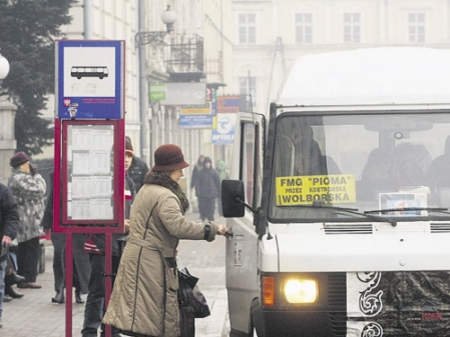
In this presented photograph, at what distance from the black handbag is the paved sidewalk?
3062mm

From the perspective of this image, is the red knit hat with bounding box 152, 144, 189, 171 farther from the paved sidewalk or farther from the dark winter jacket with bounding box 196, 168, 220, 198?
the dark winter jacket with bounding box 196, 168, 220, 198

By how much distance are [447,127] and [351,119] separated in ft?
2.10

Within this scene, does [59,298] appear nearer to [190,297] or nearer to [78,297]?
[78,297]

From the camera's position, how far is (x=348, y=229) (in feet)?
27.9

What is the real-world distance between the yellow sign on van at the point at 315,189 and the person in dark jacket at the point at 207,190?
27131 millimetres

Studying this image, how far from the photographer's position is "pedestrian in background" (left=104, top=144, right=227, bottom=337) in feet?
30.6

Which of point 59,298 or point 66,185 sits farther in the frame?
point 59,298

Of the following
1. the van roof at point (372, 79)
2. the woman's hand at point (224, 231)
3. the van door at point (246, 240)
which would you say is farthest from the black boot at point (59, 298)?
the van roof at point (372, 79)

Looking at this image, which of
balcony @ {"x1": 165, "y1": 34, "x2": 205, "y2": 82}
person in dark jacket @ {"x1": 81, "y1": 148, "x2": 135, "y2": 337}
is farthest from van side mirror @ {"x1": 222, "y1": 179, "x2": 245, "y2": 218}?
balcony @ {"x1": 165, "y1": 34, "x2": 205, "y2": 82}

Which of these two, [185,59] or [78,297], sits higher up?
[185,59]

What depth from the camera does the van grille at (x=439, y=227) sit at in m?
8.48

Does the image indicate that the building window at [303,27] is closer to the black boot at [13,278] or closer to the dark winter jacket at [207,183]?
the dark winter jacket at [207,183]

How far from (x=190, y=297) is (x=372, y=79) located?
2031mm

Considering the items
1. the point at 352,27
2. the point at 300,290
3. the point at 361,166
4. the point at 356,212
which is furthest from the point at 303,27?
the point at 300,290
